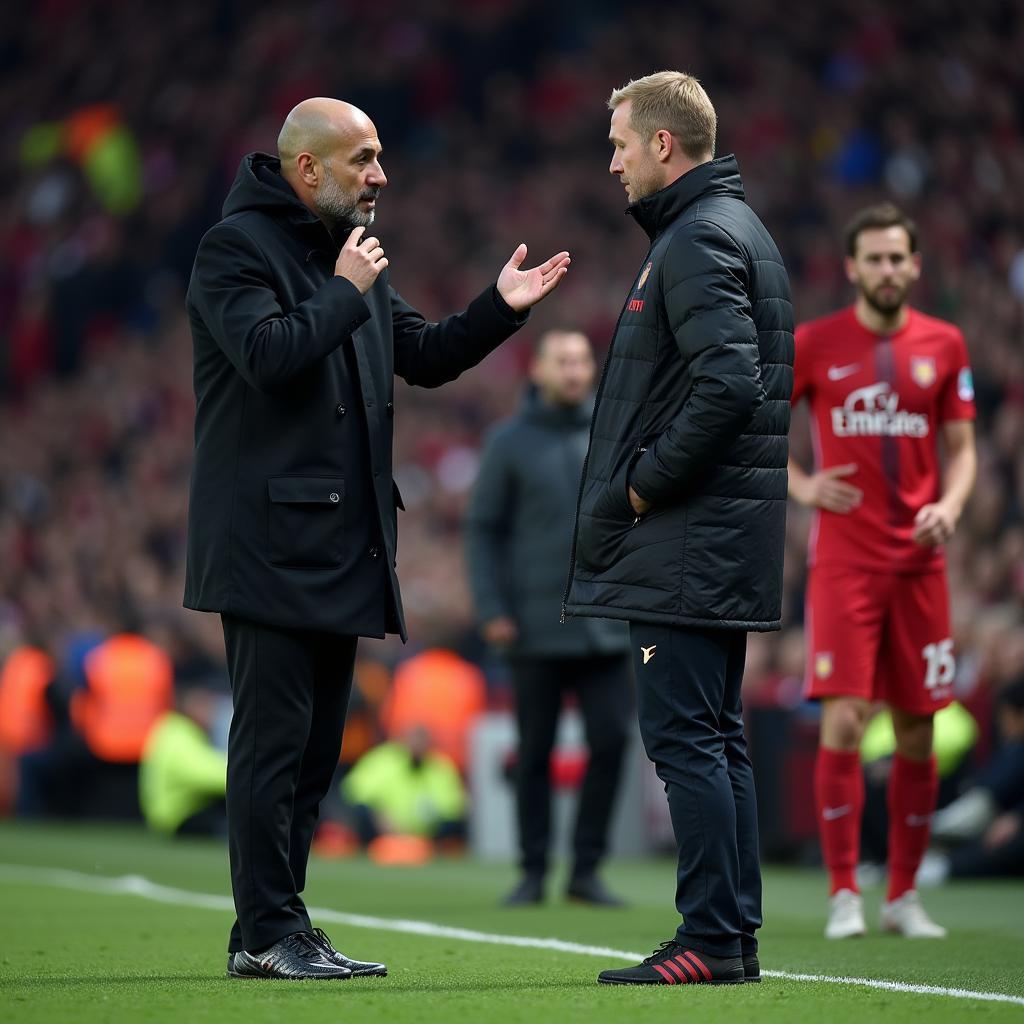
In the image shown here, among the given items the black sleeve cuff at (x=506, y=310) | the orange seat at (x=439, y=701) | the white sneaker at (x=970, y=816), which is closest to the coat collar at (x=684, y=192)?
the black sleeve cuff at (x=506, y=310)

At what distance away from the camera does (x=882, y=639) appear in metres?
6.80

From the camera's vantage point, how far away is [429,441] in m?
19.8

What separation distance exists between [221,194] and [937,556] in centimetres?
1942

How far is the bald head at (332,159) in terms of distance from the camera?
5195 mm

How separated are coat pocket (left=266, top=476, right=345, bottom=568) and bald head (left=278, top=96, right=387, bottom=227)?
710 mm

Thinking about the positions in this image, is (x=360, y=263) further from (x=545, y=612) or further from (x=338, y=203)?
(x=545, y=612)

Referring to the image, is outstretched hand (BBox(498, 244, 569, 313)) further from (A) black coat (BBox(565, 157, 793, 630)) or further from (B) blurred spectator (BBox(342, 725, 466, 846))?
(B) blurred spectator (BBox(342, 725, 466, 846))

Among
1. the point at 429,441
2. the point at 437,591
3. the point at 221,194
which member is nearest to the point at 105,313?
the point at 221,194

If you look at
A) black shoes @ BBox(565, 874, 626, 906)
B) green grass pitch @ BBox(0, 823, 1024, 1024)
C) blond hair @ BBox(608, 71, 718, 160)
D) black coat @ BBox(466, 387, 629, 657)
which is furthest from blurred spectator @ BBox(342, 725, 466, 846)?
blond hair @ BBox(608, 71, 718, 160)

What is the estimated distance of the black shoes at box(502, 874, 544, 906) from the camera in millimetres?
8070

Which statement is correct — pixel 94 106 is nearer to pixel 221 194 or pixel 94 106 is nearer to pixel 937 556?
pixel 221 194

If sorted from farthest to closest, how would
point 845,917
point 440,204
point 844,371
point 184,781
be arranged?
point 440,204
point 184,781
point 844,371
point 845,917

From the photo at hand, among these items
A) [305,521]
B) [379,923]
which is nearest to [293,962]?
[305,521]

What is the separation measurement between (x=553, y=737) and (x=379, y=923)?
143 centimetres
